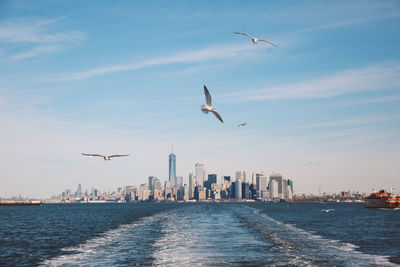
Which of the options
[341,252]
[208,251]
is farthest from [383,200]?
[208,251]

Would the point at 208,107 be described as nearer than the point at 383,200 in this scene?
Yes

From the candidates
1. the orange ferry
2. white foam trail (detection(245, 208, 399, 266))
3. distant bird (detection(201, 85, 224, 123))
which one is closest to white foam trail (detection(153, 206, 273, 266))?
white foam trail (detection(245, 208, 399, 266))

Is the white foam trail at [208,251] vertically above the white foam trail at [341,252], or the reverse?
the white foam trail at [208,251]

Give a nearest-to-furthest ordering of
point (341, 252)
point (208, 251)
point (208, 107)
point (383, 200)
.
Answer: point (208, 107) → point (208, 251) → point (341, 252) → point (383, 200)

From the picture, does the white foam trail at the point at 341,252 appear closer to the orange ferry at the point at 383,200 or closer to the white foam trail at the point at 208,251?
the white foam trail at the point at 208,251

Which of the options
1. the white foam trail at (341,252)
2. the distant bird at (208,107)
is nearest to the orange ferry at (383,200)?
the white foam trail at (341,252)

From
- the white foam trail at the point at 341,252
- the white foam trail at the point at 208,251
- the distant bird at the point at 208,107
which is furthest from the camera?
the white foam trail at the point at 341,252

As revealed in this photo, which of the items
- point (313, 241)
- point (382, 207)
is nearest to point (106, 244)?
point (313, 241)

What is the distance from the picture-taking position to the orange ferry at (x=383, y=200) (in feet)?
527

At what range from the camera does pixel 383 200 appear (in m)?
165

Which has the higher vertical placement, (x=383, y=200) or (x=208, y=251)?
(x=208, y=251)

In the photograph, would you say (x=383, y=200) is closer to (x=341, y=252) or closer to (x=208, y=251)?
(x=341, y=252)

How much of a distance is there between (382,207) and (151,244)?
15751 centimetres

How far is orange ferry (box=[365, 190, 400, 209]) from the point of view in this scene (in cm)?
16075
